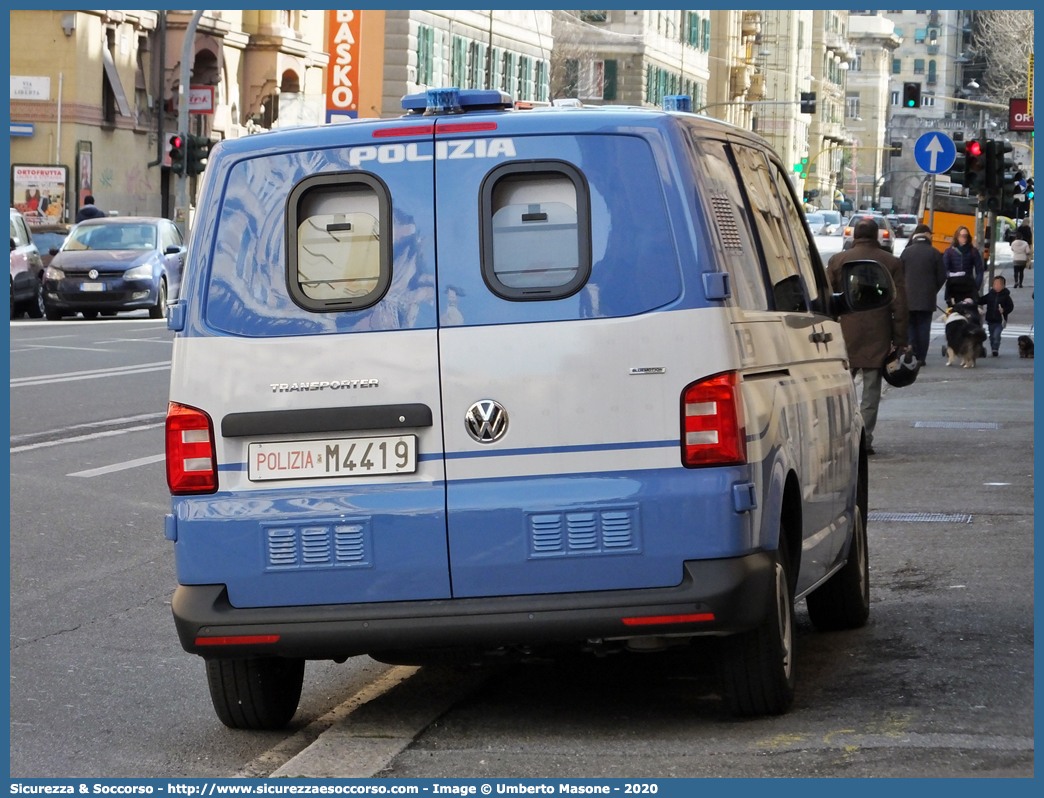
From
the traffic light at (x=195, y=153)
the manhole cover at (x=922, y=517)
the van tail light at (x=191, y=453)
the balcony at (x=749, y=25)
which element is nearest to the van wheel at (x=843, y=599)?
the van tail light at (x=191, y=453)

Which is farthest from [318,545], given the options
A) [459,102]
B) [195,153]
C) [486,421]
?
[195,153]

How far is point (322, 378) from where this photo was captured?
5.70m

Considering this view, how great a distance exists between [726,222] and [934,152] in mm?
24427

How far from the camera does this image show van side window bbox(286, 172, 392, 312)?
18.9ft

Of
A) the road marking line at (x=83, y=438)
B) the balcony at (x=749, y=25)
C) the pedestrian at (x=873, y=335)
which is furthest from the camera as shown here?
the balcony at (x=749, y=25)

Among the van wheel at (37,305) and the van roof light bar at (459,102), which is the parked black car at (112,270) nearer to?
the van wheel at (37,305)

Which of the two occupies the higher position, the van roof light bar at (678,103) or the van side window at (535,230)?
the van roof light bar at (678,103)

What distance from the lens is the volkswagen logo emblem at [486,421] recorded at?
5.64 m

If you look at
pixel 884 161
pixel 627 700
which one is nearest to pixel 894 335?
pixel 627 700

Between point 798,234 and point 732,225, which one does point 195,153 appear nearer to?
point 798,234

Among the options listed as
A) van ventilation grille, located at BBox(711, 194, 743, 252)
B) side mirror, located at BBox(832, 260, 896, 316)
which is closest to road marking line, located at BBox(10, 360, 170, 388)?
side mirror, located at BBox(832, 260, 896, 316)

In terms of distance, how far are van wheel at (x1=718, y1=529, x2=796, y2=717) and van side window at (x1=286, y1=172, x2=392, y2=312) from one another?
4.88 ft

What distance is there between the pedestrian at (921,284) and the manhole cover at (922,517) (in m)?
10.7

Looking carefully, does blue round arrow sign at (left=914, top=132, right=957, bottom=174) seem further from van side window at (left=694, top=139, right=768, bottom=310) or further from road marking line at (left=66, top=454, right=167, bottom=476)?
van side window at (left=694, top=139, right=768, bottom=310)
